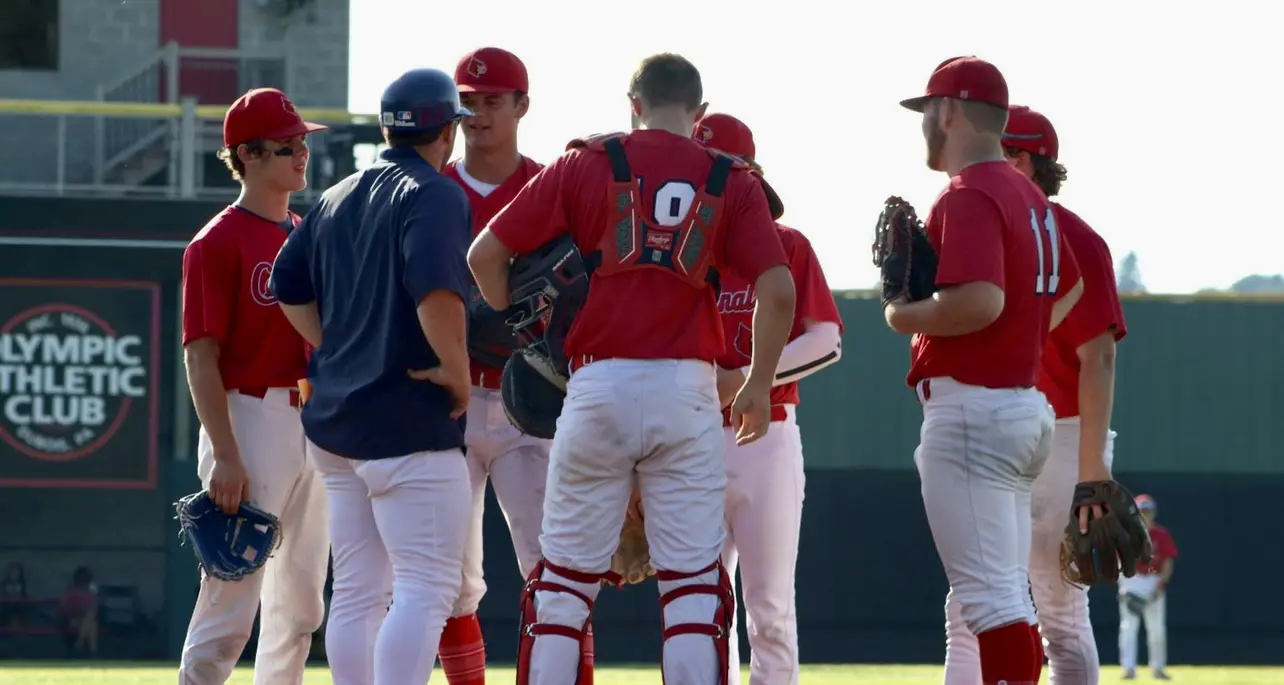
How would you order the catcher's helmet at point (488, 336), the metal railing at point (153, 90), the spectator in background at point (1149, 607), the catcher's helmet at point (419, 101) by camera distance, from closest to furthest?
the catcher's helmet at point (419, 101)
the catcher's helmet at point (488, 336)
the spectator in background at point (1149, 607)
the metal railing at point (153, 90)

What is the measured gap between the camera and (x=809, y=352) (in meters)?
6.11

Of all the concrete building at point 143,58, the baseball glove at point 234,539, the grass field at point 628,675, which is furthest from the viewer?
the concrete building at point 143,58

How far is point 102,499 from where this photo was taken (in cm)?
1722

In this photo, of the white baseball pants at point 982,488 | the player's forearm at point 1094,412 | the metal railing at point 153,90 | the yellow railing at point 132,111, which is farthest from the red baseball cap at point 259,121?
the metal railing at point 153,90

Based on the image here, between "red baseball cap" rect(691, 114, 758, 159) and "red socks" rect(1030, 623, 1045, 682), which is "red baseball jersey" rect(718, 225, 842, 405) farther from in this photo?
"red socks" rect(1030, 623, 1045, 682)

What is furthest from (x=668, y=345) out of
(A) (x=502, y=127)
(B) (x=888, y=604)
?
(B) (x=888, y=604)

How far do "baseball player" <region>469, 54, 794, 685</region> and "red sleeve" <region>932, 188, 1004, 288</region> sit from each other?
51 centimetres

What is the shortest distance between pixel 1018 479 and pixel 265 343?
2.35m

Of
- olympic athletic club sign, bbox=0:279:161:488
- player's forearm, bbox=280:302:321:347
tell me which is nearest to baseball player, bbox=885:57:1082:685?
player's forearm, bbox=280:302:321:347

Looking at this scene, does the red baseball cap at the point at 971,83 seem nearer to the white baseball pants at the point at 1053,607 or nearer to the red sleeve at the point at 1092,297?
the red sleeve at the point at 1092,297

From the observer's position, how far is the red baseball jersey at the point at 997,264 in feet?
17.5

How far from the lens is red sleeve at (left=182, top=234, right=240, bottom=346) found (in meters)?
5.88

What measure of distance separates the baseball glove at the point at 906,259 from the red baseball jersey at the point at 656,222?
458 mm

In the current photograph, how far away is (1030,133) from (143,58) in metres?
17.4
